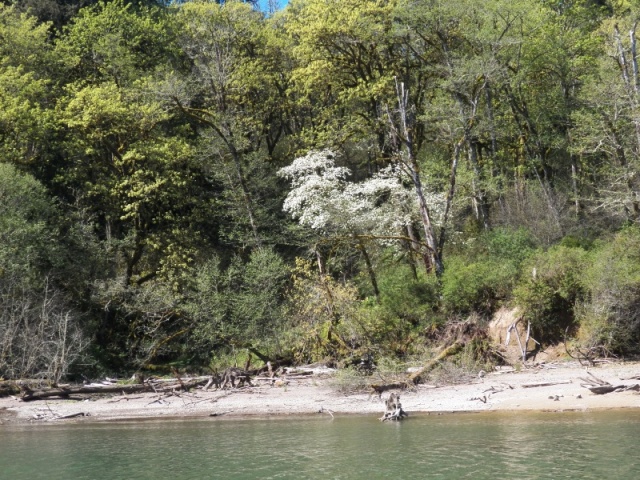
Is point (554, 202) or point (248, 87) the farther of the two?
point (248, 87)

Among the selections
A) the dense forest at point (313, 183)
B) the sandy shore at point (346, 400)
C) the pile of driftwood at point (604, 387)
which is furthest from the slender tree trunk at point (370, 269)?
the pile of driftwood at point (604, 387)

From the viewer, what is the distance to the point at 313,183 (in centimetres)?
3125

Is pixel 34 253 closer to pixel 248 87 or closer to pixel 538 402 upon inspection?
pixel 248 87

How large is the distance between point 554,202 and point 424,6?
10.2 m

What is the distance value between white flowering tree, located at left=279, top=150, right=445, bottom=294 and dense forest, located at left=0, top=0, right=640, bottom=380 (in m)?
0.13

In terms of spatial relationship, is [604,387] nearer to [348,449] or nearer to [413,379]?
[413,379]

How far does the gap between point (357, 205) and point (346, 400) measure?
1061cm

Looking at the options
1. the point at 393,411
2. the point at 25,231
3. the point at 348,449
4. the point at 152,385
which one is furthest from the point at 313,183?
the point at 348,449

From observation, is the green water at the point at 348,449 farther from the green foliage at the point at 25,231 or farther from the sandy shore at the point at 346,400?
the green foliage at the point at 25,231

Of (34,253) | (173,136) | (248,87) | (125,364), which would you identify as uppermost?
(248,87)

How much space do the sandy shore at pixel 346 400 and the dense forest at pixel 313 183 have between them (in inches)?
69.1

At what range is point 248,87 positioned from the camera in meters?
36.8

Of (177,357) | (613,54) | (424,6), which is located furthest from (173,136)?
(613,54)

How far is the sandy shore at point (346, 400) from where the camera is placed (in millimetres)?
19312
